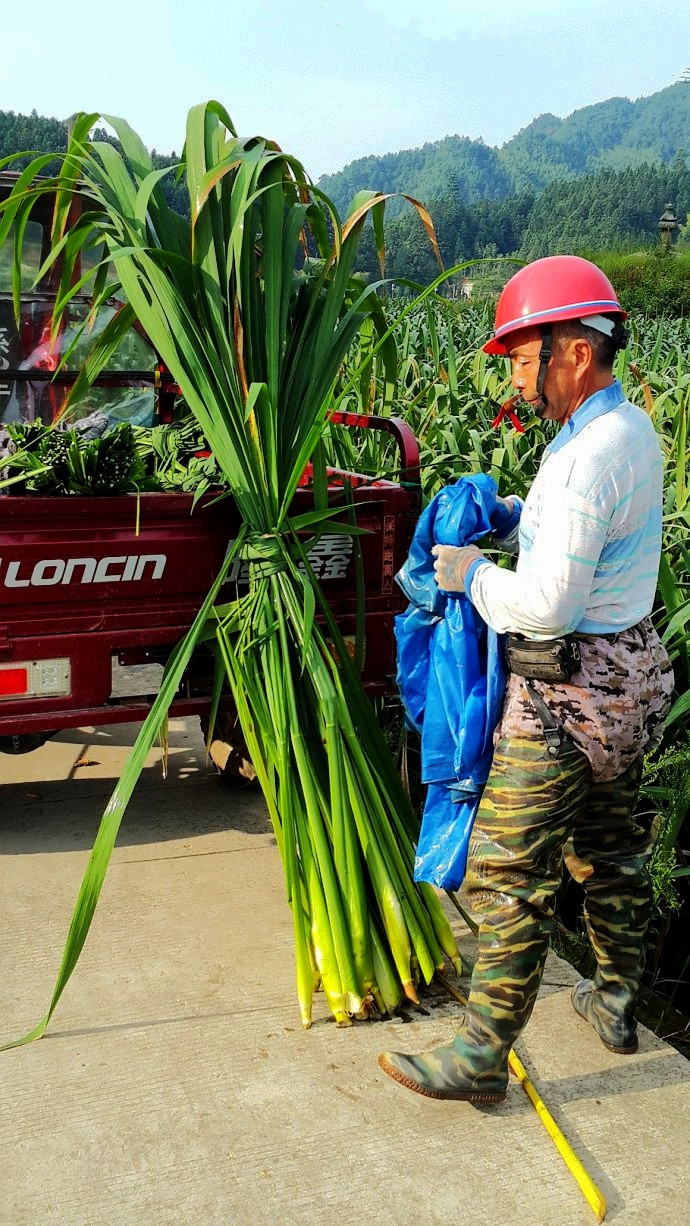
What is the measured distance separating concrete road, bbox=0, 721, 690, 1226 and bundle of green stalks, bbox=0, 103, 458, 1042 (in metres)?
A: 0.24

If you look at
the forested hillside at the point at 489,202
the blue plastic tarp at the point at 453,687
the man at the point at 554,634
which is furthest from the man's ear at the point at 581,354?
the forested hillside at the point at 489,202

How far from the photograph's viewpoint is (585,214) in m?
84.2

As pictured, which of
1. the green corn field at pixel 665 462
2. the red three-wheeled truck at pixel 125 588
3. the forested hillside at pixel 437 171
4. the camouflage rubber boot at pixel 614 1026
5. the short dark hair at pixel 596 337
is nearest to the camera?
the short dark hair at pixel 596 337

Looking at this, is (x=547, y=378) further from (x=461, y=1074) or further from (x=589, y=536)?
(x=461, y=1074)

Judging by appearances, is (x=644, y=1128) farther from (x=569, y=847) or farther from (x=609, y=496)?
(x=609, y=496)

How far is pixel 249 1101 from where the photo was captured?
2.35 metres

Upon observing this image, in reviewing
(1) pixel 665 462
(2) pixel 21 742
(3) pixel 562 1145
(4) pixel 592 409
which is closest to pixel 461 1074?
(3) pixel 562 1145

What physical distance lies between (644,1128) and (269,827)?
5.94 ft

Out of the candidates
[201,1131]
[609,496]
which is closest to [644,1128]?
[201,1131]

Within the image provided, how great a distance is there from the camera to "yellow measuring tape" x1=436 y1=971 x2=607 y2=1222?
2074 millimetres

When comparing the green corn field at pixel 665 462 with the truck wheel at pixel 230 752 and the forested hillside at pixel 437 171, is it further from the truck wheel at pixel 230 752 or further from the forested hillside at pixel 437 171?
the forested hillside at pixel 437 171

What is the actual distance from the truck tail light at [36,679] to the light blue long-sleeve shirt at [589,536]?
1.45 m

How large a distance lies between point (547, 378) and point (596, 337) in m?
→ 0.12

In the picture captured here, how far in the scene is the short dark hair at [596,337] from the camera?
7.16 feet
